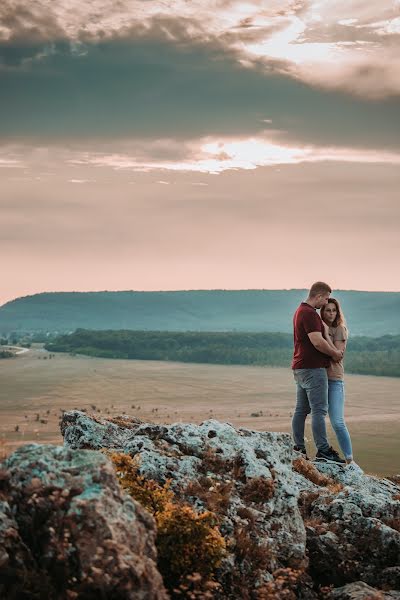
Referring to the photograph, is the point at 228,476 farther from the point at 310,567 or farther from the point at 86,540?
the point at 86,540

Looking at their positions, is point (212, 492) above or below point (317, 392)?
below

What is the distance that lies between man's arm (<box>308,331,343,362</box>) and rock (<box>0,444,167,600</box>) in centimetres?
745

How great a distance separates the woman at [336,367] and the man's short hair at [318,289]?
1.78ft

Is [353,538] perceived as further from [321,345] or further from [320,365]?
[320,365]

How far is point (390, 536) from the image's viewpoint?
9609mm

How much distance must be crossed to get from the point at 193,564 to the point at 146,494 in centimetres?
109

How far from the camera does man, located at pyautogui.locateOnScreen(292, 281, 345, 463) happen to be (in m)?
13.9

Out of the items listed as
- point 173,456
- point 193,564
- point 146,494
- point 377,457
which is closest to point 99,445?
point 173,456

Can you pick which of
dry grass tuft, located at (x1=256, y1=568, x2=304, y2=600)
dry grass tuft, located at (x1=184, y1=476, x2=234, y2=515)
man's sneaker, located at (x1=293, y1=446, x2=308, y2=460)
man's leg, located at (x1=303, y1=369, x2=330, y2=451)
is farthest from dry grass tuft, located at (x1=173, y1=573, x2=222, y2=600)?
man's sneaker, located at (x1=293, y1=446, x2=308, y2=460)

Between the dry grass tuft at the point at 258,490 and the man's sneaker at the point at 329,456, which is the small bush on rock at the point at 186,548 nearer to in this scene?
the dry grass tuft at the point at 258,490

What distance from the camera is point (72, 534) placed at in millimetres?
6516

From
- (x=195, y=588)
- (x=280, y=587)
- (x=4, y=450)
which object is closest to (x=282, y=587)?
(x=280, y=587)

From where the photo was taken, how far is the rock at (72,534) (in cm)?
630

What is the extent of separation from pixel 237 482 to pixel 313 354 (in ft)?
16.6
